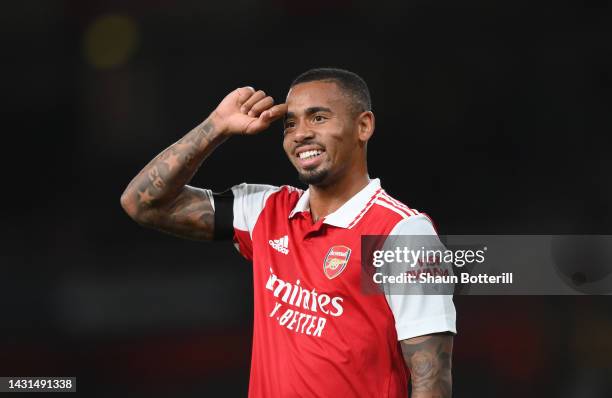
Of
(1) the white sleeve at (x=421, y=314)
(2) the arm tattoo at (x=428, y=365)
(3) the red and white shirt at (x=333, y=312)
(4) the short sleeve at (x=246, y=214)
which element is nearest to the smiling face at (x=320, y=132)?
(3) the red and white shirt at (x=333, y=312)

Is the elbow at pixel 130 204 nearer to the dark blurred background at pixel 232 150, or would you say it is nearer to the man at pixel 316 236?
the man at pixel 316 236

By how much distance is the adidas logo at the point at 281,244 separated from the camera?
2.08 metres

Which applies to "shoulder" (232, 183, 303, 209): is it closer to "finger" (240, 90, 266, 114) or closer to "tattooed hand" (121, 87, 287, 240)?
"tattooed hand" (121, 87, 287, 240)

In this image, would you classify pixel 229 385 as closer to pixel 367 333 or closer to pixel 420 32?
pixel 420 32

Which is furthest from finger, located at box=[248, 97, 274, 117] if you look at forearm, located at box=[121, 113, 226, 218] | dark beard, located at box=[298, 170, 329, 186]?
dark beard, located at box=[298, 170, 329, 186]

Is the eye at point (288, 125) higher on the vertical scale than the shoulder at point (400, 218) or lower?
higher

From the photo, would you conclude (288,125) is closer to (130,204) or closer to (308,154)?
(308,154)

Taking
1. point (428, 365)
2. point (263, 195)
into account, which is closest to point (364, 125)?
point (263, 195)

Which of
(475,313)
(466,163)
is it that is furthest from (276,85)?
(475,313)

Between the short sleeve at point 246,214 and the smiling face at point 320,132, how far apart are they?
224 millimetres

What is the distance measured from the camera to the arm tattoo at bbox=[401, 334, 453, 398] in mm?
1772

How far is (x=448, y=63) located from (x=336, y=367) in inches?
140

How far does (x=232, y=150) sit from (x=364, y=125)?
2.98 meters

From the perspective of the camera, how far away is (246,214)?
2.24m
